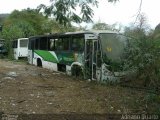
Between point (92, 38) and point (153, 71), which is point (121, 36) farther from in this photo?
point (153, 71)

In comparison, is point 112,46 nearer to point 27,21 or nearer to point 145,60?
point 145,60

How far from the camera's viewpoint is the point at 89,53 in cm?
1593

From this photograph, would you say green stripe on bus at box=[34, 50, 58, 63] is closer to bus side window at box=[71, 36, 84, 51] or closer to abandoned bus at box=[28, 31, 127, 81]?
abandoned bus at box=[28, 31, 127, 81]

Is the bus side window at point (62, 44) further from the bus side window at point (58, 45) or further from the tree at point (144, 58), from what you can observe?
the tree at point (144, 58)

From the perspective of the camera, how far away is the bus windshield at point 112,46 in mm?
14672

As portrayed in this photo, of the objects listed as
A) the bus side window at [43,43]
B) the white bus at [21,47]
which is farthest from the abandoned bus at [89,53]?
the white bus at [21,47]

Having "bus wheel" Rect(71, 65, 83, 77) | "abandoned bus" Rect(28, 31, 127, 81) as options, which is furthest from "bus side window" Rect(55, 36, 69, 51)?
"bus wheel" Rect(71, 65, 83, 77)

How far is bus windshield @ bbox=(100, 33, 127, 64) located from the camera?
48.1ft

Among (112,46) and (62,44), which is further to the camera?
(62,44)

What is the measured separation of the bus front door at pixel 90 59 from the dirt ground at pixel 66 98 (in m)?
1.51

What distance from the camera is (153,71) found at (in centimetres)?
1203

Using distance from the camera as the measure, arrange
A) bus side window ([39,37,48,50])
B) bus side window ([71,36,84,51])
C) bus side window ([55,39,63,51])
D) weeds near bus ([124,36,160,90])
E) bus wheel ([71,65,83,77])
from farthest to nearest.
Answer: bus side window ([39,37,48,50]) → bus side window ([55,39,63,51]) → bus wheel ([71,65,83,77]) → bus side window ([71,36,84,51]) → weeds near bus ([124,36,160,90])

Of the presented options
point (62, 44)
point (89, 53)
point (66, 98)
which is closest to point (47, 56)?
point (62, 44)

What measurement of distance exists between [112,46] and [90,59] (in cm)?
126
